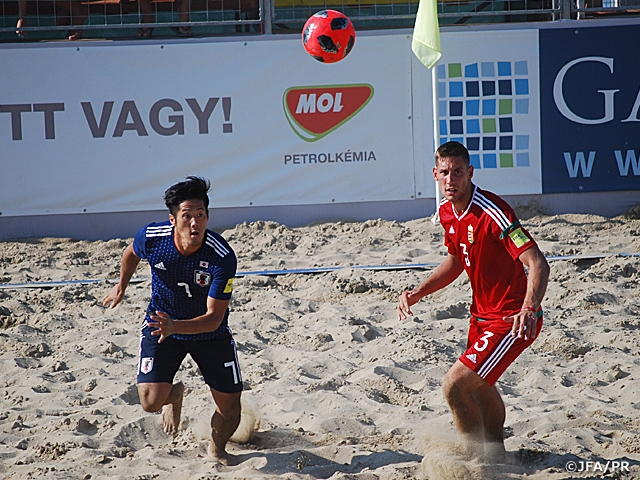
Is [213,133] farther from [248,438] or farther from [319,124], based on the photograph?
[248,438]

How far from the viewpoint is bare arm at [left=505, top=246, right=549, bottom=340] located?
341 cm

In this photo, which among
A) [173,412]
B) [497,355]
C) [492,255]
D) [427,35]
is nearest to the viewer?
[497,355]

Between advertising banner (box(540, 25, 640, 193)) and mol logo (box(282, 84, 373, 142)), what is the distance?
216cm

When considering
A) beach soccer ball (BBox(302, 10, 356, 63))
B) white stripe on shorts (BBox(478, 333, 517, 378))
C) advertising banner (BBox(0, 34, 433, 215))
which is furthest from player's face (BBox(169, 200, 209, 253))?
advertising banner (BBox(0, 34, 433, 215))

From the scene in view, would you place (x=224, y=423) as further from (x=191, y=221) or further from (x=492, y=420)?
(x=492, y=420)

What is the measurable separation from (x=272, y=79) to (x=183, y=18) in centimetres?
133

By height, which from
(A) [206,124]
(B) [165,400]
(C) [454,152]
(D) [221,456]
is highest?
(A) [206,124]

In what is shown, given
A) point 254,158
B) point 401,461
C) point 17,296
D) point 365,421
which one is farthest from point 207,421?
point 254,158

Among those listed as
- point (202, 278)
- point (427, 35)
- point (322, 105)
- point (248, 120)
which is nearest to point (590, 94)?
point (427, 35)

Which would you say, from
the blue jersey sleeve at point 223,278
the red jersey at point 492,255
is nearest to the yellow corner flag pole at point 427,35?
the red jersey at point 492,255

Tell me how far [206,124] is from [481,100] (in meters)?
3.24

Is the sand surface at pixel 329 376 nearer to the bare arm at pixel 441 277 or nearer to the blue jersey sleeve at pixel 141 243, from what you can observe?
the bare arm at pixel 441 277

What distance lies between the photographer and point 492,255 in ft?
12.6

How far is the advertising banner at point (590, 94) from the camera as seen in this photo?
8.96 metres
